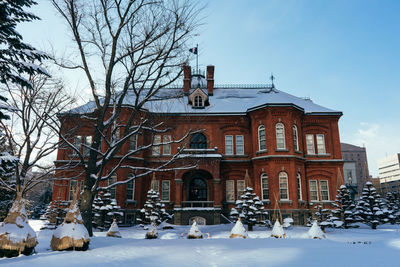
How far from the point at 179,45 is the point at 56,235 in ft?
28.9

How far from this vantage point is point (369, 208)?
69.1ft

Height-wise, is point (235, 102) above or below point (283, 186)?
above

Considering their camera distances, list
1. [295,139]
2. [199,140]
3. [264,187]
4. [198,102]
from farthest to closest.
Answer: [198,102] → [199,140] → [295,139] → [264,187]

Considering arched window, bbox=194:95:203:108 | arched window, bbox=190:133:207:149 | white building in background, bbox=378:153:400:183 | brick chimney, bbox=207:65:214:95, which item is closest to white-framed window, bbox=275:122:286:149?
arched window, bbox=190:133:207:149

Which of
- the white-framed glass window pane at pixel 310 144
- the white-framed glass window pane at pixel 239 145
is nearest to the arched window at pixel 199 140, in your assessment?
the white-framed glass window pane at pixel 239 145

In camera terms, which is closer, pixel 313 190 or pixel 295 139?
pixel 295 139

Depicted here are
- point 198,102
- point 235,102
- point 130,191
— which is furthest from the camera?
point 235,102

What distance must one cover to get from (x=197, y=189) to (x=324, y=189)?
11219 millimetres

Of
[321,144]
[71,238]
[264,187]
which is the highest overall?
[321,144]

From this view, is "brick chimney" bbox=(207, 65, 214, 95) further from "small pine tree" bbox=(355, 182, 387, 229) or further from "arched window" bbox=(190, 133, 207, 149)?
"small pine tree" bbox=(355, 182, 387, 229)

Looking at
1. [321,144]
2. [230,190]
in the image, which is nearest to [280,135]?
[321,144]

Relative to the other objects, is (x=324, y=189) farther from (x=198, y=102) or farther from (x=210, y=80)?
(x=210, y=80)

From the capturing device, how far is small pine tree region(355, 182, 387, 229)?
67.3 ft

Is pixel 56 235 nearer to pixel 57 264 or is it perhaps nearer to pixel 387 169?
pixel 57 264
